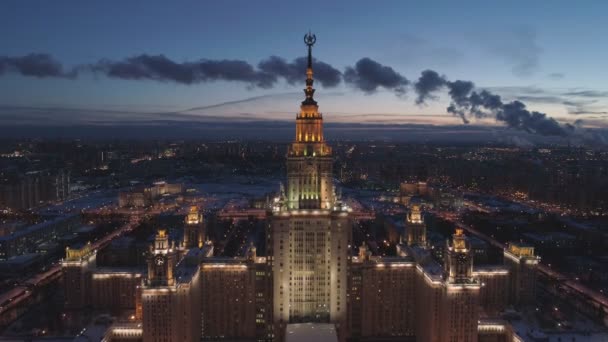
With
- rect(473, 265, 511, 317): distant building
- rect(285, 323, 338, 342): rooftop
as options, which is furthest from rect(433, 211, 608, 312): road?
rect(285, 323, 338, 342): rooftop

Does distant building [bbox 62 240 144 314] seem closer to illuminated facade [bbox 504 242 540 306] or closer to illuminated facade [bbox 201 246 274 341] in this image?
illuminated facade [bbox 201 246 274 341]

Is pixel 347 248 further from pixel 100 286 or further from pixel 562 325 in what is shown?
pixel 100 286

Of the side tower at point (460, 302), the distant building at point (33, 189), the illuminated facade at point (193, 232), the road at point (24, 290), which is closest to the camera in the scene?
the side tower at point (460, 302)

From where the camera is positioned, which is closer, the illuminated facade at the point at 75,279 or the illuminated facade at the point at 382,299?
the illuminated facade at the point at 382,299

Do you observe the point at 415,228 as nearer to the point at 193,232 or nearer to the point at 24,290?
the point at 193,232

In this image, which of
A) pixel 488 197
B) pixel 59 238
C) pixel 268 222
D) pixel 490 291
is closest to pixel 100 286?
pixel 268 222

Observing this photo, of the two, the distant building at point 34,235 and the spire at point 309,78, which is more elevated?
the spire at point 309,78

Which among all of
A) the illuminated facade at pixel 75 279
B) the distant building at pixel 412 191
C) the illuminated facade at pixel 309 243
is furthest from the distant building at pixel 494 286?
the distant building at pixel 412 191

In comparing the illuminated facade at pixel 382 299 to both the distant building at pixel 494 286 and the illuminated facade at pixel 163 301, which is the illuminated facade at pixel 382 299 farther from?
the illuminated facade at pixel 163 301

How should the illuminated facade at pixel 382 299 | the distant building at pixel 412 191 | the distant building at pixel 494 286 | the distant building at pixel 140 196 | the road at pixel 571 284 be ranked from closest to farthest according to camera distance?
1. the illuminated facade at pixel 382 299
2. the distant building at pixel 494 286
3. the road at pixel 571 284
4. the distant building at pixel 140 196
5. the distant building at pixel 412 191
